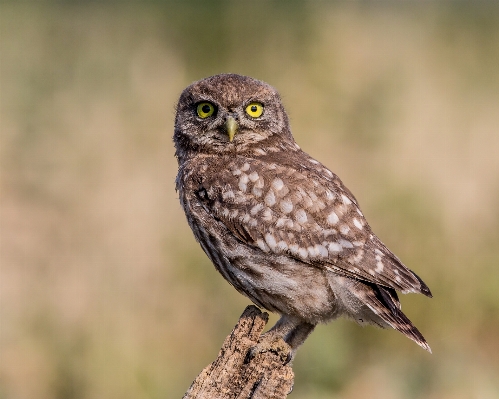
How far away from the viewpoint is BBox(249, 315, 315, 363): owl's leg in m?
3.79

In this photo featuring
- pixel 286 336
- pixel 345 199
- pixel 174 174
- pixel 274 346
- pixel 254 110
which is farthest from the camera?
pixel 174 174

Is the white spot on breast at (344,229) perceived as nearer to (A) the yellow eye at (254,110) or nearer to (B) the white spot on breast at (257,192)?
(B) the white spot on breast at (257,192)

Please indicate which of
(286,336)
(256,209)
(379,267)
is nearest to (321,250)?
(379,267)

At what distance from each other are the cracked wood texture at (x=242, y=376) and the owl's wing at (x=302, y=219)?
60 cm

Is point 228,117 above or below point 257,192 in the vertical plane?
above

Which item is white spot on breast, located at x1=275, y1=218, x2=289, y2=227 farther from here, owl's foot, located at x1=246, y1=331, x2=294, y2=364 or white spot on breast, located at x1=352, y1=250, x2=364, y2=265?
owl's foot, located at x1=246, y1=331, x2=294, y2=364

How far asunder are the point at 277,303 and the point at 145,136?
3.95 meters

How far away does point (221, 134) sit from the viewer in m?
4.51

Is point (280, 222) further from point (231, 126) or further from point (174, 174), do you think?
point (174, 174)

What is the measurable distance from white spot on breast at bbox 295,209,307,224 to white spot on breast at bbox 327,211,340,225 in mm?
114

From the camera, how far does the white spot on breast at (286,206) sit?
13.1 feet

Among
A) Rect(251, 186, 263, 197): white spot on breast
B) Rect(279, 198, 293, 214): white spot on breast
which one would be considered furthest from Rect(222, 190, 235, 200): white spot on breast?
Rect(279, 198, 293, 214): white spot on breast

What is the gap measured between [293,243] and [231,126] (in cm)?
83

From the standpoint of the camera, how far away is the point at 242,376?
3367 millimetres
